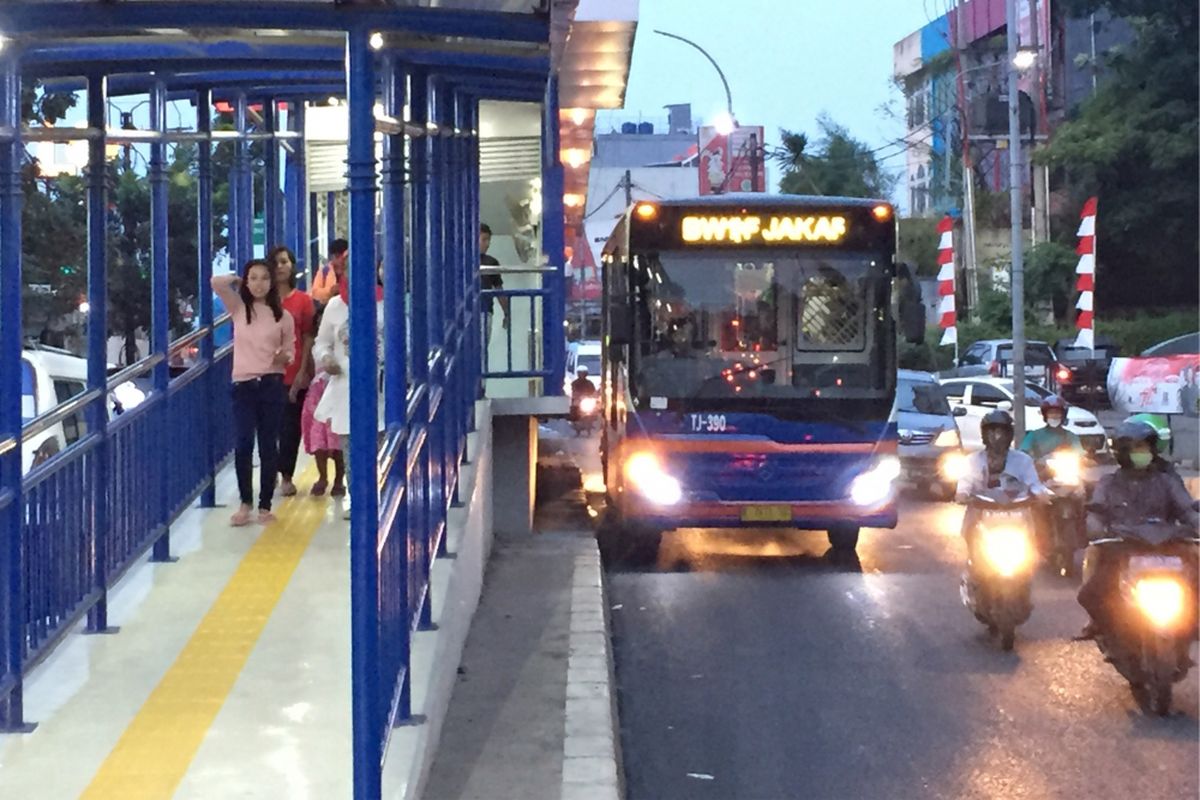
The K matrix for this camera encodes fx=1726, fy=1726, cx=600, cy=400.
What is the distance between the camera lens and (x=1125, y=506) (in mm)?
9438

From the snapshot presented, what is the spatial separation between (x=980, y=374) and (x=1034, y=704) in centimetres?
2902

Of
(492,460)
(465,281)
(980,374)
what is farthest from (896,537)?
(980,374)

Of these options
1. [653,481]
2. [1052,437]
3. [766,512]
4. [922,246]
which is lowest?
[766,512]

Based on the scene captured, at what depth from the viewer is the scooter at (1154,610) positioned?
893 cm

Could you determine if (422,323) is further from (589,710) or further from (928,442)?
(928,442)

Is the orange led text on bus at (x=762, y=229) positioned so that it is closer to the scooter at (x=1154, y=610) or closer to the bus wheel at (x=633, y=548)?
the bus wheel at (x=633, y=548)

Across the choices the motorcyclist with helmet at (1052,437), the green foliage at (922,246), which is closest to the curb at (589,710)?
the motorcyclist with helmet at (1052,437)

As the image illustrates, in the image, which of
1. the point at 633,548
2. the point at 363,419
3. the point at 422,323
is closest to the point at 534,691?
the point at 422,323

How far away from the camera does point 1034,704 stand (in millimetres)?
9375

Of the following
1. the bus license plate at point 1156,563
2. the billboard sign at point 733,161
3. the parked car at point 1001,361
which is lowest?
the bus license plate at point 1156,563

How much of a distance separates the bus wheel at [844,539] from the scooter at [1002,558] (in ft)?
13.0

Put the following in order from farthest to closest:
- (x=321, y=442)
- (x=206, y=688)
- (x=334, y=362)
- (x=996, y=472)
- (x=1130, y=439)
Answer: (x=996, y=472) < (x=321, y=442) < (x=334, y=362) < (x=1130, y=439) < (x=206, y=688)

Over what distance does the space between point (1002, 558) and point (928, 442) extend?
1049 centimetres

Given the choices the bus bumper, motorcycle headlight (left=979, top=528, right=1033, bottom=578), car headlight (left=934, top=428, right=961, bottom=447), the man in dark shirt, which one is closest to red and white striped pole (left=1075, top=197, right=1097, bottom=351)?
car headlight (left=934, top=428, right=961, bottom=447)
